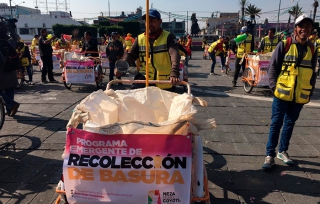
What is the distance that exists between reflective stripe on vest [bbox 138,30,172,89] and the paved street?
128 cm

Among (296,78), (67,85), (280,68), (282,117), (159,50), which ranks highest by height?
(159,50)

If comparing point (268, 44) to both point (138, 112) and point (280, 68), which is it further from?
point (138, 112)

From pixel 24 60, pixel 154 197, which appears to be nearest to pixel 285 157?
pixel 154 197

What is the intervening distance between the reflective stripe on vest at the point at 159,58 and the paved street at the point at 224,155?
128cm

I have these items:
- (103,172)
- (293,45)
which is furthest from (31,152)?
(293,45)

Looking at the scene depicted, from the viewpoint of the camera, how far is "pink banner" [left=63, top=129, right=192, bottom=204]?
205 cm

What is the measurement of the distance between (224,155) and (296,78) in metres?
1.39

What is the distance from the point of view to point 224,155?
411cm

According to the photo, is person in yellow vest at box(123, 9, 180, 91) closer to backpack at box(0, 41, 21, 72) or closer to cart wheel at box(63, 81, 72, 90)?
backpack at box(0, 41, 21, 72)

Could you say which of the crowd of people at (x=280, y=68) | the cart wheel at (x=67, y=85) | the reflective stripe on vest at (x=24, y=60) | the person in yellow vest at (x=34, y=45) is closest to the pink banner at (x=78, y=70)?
the cart wheel at (x=67, y=85)

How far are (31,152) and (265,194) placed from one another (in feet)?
10.4

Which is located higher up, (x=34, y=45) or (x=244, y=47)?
(x=34, y=45)

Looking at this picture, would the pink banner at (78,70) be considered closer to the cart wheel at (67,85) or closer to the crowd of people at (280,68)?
the cart wheel at (67,85)

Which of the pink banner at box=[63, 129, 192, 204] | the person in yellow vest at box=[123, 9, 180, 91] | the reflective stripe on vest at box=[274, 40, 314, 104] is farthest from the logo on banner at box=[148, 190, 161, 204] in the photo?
the reflective stripe on vest at box=[274, 40, 314, 104]
